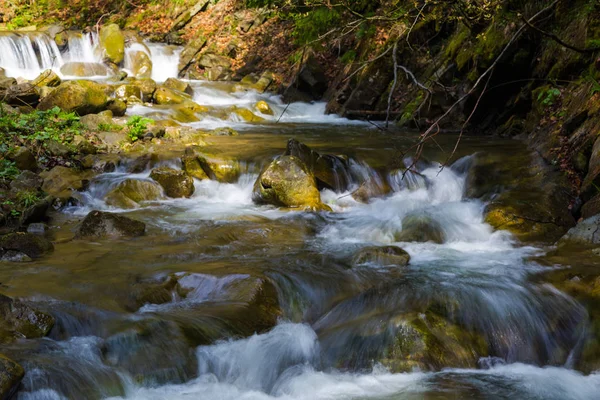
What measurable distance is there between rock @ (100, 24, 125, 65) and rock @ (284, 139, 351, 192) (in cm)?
1403

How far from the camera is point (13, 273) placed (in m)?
5.36

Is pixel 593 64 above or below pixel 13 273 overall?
above

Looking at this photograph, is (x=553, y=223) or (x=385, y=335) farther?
(x=553, y=223)

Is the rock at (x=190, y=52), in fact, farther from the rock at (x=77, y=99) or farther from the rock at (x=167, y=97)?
the rock at (x=77, y=99)

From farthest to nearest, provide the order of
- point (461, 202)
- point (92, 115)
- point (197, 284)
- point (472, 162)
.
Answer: point (92, 115) → point (472, 162) → point (461, 202) → point (197, 284)

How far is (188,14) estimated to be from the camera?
24.3 metres

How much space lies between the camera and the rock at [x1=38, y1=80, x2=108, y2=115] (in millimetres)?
12172

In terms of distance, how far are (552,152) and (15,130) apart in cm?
904

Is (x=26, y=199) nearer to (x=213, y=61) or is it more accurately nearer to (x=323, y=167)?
(x=323, y=167)

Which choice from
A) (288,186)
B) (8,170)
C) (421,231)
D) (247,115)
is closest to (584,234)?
(421,231)

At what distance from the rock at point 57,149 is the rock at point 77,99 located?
2.59 metres

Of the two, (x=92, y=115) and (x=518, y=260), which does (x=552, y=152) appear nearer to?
(x=518, y=260)

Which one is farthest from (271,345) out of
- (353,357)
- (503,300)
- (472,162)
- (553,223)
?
(472,162)

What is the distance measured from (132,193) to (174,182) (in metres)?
0.66
